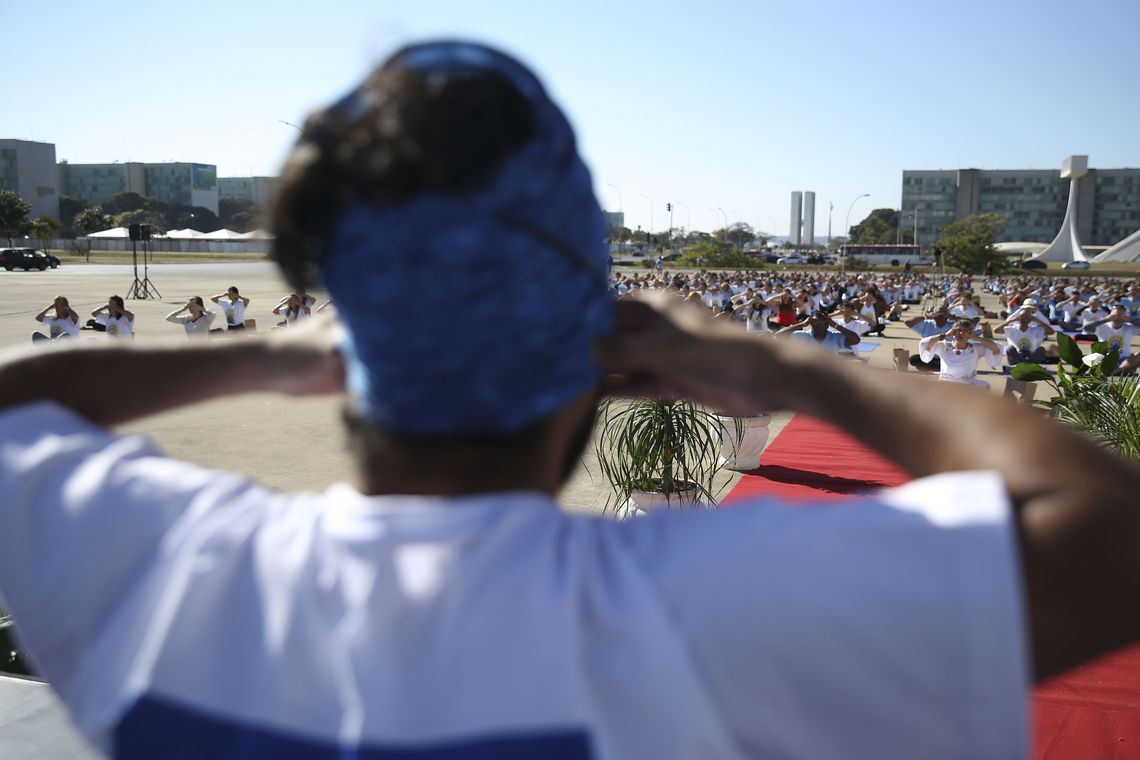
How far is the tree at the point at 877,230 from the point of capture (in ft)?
424

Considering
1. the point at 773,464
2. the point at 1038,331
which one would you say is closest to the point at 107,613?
the point at 773,464

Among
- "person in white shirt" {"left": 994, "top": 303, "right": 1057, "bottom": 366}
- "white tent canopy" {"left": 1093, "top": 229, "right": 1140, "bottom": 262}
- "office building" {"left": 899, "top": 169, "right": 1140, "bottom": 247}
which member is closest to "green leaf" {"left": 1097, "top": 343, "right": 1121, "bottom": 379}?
"person in white shirt" {"left": 994, "top": 303, "right": 1057, "bottom": 366}

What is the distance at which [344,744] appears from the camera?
680 mm

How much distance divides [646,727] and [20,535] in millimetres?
634

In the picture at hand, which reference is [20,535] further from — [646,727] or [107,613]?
[646,727]

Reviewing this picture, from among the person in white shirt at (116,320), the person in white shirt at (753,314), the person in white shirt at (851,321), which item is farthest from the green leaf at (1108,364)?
the person in white shirt at (116,320)

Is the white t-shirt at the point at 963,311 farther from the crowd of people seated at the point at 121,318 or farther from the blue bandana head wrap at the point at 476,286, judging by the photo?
the blue bandana head wrap at the point at 476,286

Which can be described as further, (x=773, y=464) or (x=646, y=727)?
(x=773, y=464)

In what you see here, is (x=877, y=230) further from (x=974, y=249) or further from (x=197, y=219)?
(x=197, y=219)

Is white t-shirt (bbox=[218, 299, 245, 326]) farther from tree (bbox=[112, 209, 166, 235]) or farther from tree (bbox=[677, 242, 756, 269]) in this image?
tree (bbox=[112, 209, 166, 235])

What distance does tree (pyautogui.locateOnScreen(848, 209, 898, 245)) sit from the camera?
12912cm

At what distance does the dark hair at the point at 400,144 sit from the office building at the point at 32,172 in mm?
123979

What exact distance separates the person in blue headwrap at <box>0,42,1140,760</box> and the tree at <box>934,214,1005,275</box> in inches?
2527

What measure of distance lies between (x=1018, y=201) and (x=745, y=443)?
152605 mm
